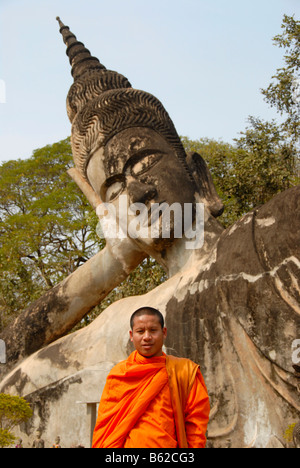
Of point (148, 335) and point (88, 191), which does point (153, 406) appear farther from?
point (88, 191)

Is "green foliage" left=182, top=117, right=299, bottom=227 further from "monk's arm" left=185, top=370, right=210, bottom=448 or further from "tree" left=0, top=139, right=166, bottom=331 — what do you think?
"monk's arm" left=185, top=370, right=210, bottom=448

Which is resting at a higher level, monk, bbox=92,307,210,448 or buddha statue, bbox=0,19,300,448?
buddha statue, bbox=0,19,300,448

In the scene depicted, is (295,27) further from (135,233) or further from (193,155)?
(135,233)

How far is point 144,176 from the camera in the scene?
17.6 feet

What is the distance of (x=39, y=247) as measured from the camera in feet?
50.5

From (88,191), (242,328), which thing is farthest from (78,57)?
(242,328)

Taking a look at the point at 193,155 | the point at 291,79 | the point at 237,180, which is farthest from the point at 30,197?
the point at 193,155

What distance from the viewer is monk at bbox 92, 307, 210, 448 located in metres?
2.47

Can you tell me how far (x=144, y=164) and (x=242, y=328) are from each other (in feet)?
6.97

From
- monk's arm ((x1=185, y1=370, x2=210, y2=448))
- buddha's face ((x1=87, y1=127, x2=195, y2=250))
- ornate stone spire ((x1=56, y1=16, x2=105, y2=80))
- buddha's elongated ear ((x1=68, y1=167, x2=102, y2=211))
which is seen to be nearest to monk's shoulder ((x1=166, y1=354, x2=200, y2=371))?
monk's arm ((x1=185, y1=370, x2=210, y2=448))

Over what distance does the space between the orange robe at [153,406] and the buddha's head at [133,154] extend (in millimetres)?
2750

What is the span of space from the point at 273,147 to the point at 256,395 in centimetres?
747

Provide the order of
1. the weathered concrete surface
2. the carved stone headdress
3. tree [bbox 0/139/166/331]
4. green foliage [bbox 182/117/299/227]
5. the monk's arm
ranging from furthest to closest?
1. tree [bbox 0/139/166/331]
2. green foliage [bbox 182/117/299/227]
3. the carved stone headdress
4. the weathered concrete surface
5. the monk's arm

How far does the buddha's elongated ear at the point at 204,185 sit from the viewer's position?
5582mm
